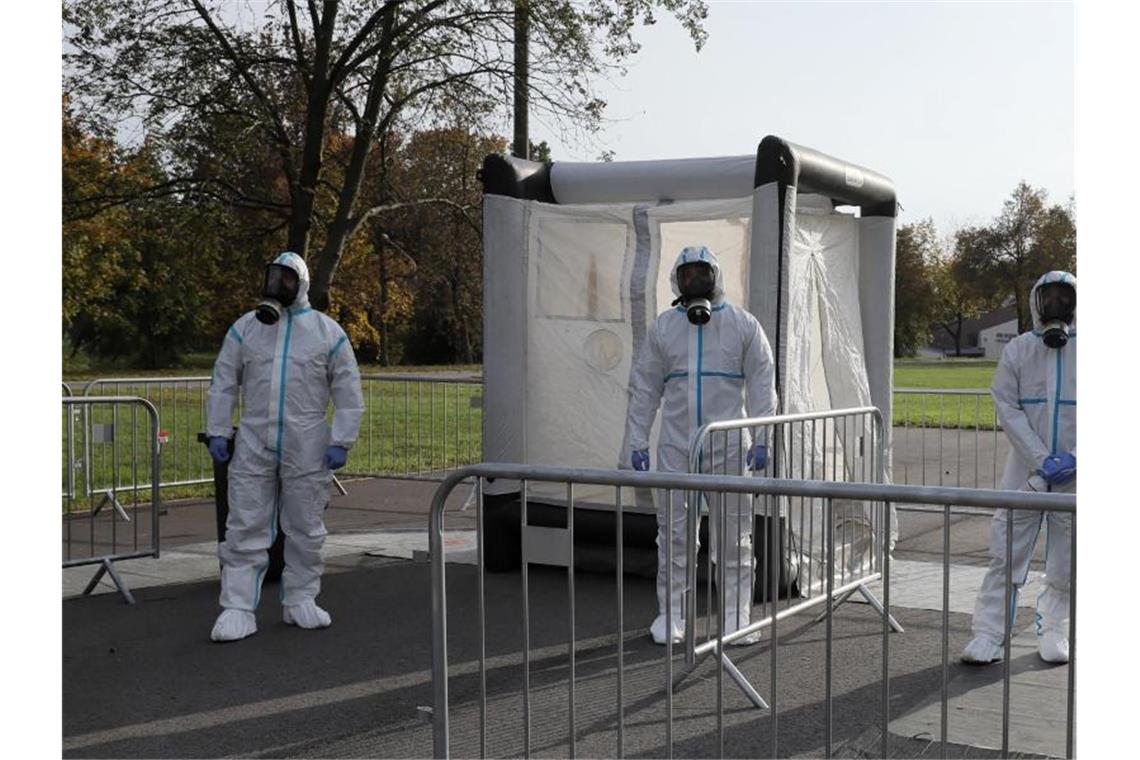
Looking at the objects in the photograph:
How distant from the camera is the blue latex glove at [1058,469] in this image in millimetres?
5883

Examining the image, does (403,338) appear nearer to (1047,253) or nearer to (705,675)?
(1047,253)

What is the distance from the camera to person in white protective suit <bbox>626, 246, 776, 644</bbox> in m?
6.71

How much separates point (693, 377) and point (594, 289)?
188 centimetres

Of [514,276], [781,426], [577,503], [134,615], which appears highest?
[514,276]

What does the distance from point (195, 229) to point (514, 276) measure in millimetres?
6897

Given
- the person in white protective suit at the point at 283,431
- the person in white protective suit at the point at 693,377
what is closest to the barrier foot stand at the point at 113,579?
the person in white protective suit at the point at 283,431

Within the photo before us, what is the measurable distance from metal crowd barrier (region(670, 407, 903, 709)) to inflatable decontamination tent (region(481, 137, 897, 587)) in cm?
91

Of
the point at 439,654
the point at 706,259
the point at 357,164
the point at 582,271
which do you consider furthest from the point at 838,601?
the point at 357,164

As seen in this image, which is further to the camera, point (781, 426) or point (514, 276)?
point (514, 276)

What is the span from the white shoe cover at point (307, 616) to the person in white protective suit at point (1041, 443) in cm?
320

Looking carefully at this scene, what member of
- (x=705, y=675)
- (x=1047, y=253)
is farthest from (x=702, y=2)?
(x=1047, y=253)

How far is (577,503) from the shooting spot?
8328 mm

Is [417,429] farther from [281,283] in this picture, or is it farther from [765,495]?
[765,495]

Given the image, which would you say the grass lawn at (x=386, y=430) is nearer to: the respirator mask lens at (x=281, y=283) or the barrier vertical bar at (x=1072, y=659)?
the respirator mask lens at (x=281, y=283)
